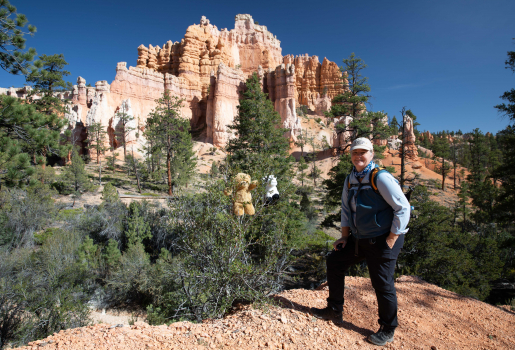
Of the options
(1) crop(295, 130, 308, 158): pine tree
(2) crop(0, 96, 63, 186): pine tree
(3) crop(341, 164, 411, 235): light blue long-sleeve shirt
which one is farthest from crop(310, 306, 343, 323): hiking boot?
(1) crop(295, 130, 308, 158): pine tree

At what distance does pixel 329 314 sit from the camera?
2.82 metres

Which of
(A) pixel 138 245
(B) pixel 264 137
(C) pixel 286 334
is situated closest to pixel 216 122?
(B) pixel 264 137

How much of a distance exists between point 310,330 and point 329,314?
40cm

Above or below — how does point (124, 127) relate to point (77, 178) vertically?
above

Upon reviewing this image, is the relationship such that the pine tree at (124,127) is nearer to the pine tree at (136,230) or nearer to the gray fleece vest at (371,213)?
the pine tree at (136,230)

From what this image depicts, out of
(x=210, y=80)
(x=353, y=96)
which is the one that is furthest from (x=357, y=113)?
(x=210, y=80)

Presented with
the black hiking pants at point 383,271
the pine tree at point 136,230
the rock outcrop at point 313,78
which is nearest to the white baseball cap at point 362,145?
the black hiking pants at point 383,271

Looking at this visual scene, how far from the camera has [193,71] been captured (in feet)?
144

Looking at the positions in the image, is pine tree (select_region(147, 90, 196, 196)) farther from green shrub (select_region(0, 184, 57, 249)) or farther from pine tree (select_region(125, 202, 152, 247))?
green shrub (select_region(0, 184, 57, 249))

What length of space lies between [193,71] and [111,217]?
39.0m

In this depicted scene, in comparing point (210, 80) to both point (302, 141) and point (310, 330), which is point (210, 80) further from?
point (310, 330)

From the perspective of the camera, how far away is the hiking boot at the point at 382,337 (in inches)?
93.3

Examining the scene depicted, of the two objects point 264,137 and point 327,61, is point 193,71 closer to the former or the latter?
point 327,61

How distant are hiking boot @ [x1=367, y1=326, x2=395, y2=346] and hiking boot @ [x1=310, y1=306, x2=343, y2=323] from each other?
390 millimetres
